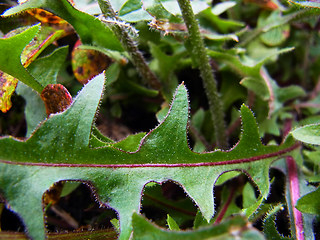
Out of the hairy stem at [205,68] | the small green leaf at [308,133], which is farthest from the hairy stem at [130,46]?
the small green leaf at [308,133]

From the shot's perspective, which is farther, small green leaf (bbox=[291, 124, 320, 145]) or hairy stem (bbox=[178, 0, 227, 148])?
hairy stem (bbox=[178, 0, 227, 148])

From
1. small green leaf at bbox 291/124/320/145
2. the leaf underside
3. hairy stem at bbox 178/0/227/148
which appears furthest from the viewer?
hairy stem at bbox 178/0/227/148

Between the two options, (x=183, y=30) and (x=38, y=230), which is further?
(x=183, y=30)

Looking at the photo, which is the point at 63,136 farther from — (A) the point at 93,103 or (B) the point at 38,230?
(B) the point at 38,230

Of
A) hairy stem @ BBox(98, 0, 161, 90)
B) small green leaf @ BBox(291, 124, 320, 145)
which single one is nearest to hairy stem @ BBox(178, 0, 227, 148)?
hairy stem @ BBox(98, 0, 161, 90)

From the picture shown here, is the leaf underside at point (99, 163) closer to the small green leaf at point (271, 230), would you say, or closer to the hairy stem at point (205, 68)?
the small green leaf at point (271, 230)

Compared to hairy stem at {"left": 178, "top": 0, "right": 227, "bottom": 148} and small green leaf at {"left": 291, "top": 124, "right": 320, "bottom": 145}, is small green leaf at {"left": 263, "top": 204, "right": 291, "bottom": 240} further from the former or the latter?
hairy stem at {"left": 178, "top": 0, "right": 227, "bottom": 148}

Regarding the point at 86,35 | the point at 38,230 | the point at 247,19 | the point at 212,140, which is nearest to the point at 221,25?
the point at 247,19
